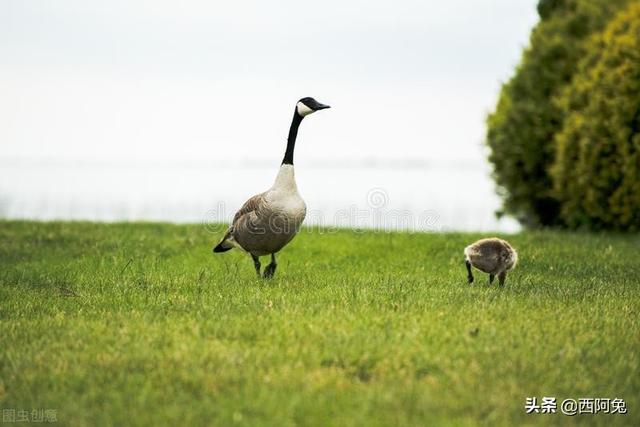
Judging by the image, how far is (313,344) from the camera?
7797 mm

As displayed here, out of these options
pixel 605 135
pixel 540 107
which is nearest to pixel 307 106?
pixel 605 135

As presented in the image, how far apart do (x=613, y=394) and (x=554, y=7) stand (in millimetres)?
19604

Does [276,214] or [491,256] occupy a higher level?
[276,214]

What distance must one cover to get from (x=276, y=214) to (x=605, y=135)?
12.0m

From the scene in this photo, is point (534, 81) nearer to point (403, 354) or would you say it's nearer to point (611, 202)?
point (611, 202)

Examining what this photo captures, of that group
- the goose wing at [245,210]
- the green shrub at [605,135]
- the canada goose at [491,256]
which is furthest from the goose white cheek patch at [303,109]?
the green shrub at [605,135]

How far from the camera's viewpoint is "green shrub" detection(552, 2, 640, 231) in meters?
20.0

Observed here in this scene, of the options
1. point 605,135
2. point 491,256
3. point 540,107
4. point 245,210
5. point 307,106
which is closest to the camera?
point 491,256

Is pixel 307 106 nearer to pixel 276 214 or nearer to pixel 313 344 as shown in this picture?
pixel 276 214

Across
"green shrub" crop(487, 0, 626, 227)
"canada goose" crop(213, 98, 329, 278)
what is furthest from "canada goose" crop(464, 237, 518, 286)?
"green shrub" crop(487, 0, 626, 227)

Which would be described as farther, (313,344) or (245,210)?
(245,210)

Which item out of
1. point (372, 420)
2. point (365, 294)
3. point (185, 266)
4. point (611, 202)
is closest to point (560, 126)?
→ point (611, 202)

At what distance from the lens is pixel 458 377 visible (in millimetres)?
6969

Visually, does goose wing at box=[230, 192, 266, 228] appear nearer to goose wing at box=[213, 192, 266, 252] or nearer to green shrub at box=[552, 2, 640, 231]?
goose wing at box=[213, 192, 266, 252]
